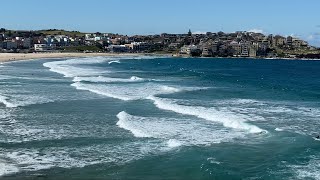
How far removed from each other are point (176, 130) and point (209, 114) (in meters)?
6.29

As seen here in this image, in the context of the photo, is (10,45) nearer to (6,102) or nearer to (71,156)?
(6,102)

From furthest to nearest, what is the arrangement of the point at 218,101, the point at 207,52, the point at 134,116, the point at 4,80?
the point at 207,52
the point at 4,80
the point at 218,101
the point at 134,116

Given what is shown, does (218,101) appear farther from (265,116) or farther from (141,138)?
(141,138)

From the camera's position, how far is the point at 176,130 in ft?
95.0

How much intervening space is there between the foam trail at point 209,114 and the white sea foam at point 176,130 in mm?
986

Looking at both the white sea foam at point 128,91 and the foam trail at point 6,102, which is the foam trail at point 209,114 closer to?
the white sea foam at point 128,91

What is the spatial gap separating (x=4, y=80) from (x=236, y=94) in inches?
1056

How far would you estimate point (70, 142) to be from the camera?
84.1 feet

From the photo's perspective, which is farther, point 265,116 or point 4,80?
point 4,80

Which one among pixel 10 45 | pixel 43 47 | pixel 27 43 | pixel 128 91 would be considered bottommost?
pixel 128 91

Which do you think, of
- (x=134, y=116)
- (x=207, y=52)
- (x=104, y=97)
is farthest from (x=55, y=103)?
(x=207, y=52)

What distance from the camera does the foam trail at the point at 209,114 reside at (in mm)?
30031

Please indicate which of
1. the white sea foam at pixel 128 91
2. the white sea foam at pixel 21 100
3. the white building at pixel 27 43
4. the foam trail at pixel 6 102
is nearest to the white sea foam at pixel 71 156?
the foam trail at pixel 6 102

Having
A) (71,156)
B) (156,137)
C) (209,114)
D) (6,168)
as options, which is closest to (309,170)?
(156,137)
